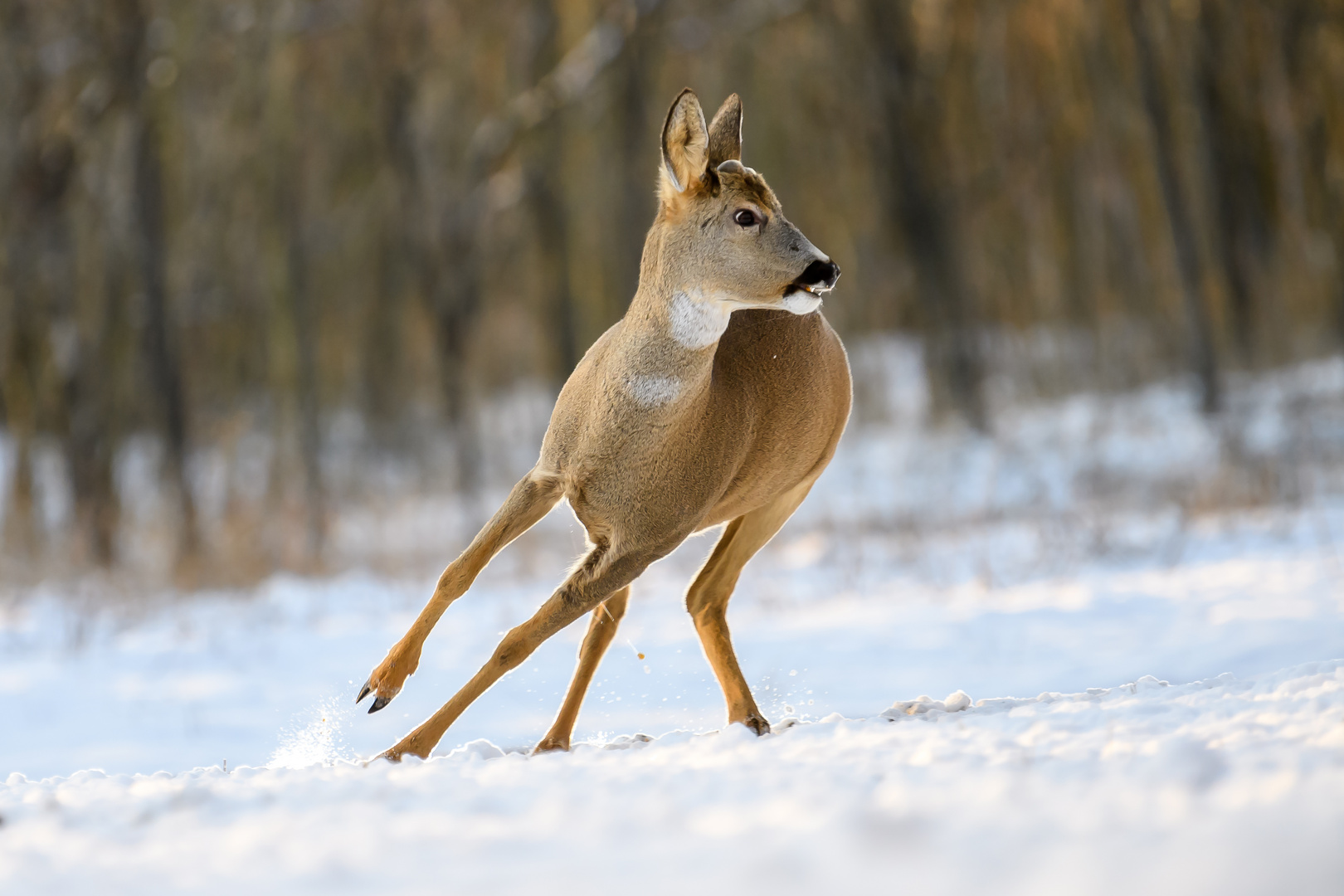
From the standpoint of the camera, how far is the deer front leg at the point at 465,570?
3.94 metres

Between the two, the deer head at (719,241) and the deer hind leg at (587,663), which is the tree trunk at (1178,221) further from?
the deer head at (719,241)

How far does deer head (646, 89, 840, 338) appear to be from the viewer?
3842mm

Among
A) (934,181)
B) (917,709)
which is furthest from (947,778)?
(934,181)

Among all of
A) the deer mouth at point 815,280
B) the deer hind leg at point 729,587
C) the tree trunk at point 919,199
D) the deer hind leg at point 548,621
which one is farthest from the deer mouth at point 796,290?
the tree trunk at point 919,199

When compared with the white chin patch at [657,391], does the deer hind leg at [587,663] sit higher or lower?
lower

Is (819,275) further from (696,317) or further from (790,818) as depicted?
(790,818)

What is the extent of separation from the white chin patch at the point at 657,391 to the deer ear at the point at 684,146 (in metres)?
0.57

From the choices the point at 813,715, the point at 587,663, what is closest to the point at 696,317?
the point at 587,663

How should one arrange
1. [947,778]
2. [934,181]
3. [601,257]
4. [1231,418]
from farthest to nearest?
[601,257]
[934,181]
[1231,418]
[947,778]

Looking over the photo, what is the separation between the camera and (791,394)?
4344 millimetres

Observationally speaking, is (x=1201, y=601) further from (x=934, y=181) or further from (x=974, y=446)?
(x=934, y=181)

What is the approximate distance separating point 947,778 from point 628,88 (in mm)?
14689

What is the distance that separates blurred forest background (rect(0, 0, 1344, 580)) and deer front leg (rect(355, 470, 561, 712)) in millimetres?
7971

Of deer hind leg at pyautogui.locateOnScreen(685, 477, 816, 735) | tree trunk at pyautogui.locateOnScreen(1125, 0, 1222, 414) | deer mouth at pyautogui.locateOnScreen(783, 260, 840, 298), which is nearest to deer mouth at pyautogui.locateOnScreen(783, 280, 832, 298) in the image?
deer mouth at pyautogui.locateOnScreen(783, 260, 840, 298)
